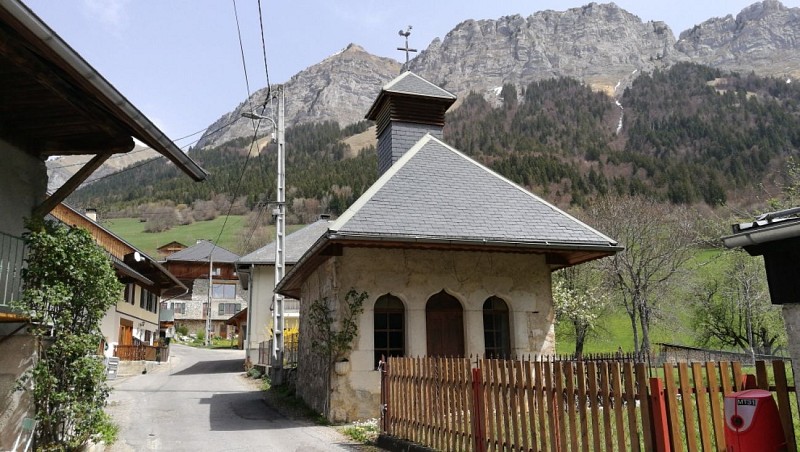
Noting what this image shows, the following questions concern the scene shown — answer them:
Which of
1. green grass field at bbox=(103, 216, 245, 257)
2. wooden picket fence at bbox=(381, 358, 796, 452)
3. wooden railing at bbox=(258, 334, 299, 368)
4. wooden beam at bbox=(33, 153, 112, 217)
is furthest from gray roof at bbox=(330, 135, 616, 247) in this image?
green grass field at bbox=(103, 216, 245, 257)

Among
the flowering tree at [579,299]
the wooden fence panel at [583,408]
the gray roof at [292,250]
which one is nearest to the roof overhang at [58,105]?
the wooden fence panel at [583,408]

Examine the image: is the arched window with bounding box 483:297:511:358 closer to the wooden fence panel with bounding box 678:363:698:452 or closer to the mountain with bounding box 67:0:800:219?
the wooden fence panel with bounding box 678:363:698:452

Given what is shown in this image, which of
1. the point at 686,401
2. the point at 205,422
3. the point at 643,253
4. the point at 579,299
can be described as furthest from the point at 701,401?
the point at 643,253

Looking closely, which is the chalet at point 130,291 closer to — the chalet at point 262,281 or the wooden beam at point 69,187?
the chalet at point 262,281

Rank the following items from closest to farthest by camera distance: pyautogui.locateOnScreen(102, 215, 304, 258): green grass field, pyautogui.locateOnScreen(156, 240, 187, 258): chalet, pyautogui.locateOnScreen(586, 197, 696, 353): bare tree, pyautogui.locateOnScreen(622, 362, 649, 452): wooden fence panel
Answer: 1. pyautogui.locateOnScreen(622, 362, 649, 452): wooden fence panel
2. pyautogui.locateOnScreen(586, 197, 696, 353): bare tree
3. pyautogui.locateOnScreen(156, 240, 187, 258): chalet
4. pyautogui.locateOnScreen(102, 215, 304, 258): green grass field

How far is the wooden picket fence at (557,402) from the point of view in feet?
14.3

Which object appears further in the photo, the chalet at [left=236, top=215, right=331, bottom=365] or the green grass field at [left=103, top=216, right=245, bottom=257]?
the green grass field at [left=103, top=216, right=245, bottom=257]

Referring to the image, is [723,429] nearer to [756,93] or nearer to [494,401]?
[494,401]

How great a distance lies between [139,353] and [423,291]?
21883mm

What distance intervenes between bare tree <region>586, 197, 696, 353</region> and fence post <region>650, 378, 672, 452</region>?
974 inches

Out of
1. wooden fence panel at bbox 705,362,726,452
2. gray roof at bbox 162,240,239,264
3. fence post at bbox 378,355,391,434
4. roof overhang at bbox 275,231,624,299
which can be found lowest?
fence post at bbox 378,355,391,434

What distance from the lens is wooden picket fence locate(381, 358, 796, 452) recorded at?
4.37 meters

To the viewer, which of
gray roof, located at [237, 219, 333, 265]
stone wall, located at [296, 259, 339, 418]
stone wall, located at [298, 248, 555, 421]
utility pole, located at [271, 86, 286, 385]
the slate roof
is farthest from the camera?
gray roof, located at [237, 219, 333, 265]

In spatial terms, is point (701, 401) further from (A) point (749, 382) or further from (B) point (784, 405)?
(B) point (784, 405)
